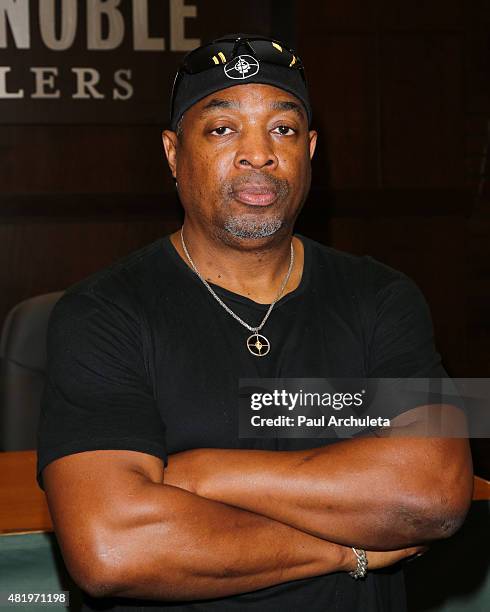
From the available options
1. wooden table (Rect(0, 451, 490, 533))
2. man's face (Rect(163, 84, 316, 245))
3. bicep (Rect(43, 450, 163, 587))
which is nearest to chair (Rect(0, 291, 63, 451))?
wooden table (Rect(0, 451, 490, 533))

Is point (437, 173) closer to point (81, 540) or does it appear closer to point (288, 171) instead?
point (288, 171)

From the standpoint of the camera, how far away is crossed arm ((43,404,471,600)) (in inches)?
50.3

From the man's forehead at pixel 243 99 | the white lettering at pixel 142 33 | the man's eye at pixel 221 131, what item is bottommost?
the man's eye at pixel 221 131

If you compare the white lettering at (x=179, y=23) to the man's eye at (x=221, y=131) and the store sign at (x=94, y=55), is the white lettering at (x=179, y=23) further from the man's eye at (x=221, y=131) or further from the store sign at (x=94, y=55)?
the man's eye at (x=221, y=131)

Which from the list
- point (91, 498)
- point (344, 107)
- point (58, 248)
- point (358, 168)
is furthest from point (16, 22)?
point (91, 498)

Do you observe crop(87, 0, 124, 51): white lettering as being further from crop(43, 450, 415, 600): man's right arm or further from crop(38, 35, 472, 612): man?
crop(43, 450, 415, 600): man's right arm

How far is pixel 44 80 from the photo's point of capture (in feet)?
13.8

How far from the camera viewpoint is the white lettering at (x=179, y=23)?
4.30 metres

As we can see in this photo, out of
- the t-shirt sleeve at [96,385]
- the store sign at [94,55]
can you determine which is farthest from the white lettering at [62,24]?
the t-shirt sleeve at [96,385]

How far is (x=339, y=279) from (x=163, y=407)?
1.15ft

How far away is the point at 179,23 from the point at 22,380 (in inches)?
87.3

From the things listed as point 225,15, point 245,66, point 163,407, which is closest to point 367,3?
point 225,15

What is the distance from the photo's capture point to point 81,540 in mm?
1277

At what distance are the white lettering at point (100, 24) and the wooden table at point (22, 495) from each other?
7.84 ft
